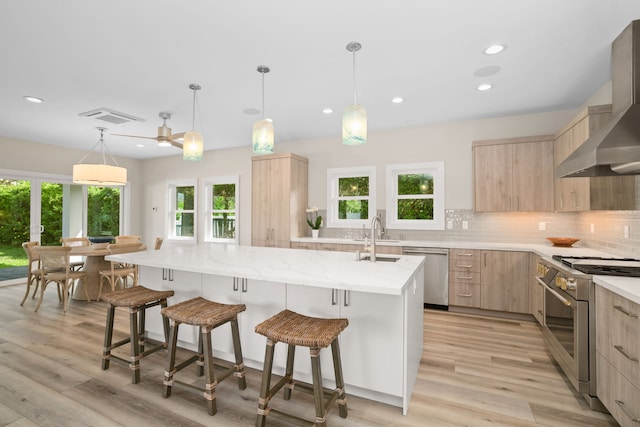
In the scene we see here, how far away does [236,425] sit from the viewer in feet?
6.45

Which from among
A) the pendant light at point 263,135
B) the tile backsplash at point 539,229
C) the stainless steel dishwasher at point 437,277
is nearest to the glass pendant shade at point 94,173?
the pendant light at point 263,135

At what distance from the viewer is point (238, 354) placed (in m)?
2.29

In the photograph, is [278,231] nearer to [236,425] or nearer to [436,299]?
[436,299]

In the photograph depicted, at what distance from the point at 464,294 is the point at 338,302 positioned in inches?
103

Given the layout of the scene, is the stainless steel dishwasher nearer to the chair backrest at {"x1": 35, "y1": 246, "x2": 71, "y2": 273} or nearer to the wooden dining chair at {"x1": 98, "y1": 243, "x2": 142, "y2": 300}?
the wooden dining chair at {"x1": 98, "y1": 243, "x2": 142, "y2": 300}

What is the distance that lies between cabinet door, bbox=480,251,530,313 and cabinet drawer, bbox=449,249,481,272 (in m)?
0.08

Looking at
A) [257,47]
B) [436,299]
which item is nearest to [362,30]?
[257,47]

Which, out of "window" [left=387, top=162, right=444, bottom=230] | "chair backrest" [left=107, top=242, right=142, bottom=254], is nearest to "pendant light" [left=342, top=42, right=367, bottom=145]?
"window" [left=387, top=162, right=444, bottom=230]

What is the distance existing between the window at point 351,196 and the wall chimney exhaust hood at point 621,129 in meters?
2.88

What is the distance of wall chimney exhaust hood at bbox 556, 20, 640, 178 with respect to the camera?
1944mm

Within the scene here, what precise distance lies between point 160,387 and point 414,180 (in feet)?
13.8

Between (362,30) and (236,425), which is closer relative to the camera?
(236,425)

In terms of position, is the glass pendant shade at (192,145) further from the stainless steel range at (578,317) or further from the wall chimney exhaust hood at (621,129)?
the stainless steel range at (578,317)

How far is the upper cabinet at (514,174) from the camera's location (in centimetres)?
401
